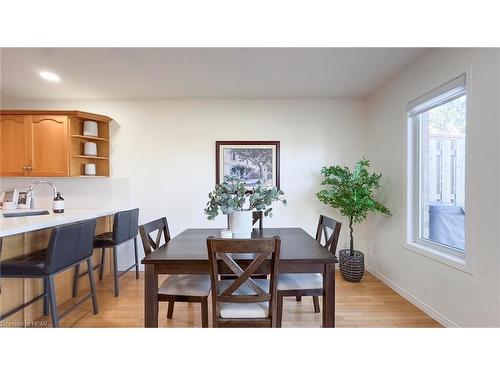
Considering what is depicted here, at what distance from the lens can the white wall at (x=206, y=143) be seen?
3.30 meters

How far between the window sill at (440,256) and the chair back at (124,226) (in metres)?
2.94

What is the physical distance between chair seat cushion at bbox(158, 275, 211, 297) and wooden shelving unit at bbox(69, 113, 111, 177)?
88.3 inches

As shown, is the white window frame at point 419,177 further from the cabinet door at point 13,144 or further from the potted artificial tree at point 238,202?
A: the cabinet door at point 13,144

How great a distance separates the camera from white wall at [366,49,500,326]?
4.98ft

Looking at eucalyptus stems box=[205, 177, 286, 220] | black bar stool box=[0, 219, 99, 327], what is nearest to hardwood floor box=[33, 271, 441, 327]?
black bar stool box=[0, 219, 99, 327]

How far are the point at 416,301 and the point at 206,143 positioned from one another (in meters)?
2.90

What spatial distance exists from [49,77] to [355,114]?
12.0 feet

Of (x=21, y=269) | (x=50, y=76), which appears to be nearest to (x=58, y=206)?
(x=21, y=269)

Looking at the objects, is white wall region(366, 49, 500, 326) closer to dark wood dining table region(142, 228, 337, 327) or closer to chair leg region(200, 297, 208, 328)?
dark wood dining table region(142, 228, 337, 327)

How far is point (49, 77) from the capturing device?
8.46 feet
